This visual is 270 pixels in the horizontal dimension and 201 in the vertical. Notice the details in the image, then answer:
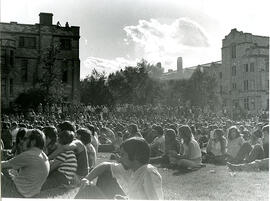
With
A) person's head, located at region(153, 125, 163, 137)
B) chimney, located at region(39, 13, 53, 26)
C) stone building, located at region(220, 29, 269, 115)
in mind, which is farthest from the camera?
person's head, located at region(153, 125, 163, 137)

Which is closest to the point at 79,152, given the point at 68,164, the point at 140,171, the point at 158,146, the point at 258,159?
the point at 68,164

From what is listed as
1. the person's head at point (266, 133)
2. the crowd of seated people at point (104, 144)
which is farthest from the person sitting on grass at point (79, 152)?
the person's head at point (266, 133)

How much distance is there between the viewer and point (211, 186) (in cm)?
652

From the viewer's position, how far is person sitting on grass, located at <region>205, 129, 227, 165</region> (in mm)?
8609

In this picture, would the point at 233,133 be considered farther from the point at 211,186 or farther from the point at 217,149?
the point at 211,186

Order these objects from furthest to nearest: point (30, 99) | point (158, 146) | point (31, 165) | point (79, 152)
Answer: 1. point (158, 146)
2. point (30, 99)
3. point (79, 152)
4. point (31, 165)

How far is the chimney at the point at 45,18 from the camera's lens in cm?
727

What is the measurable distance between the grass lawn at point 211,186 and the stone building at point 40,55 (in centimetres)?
266

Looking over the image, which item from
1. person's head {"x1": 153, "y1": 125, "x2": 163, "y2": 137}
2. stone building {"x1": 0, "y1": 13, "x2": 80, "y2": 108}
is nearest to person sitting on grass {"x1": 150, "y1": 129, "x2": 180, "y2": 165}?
person's head {"x1": 153, "y1": 125, "x2": 163, "y2": 137}

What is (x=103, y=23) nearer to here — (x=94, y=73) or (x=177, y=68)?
(x=94, y=73)

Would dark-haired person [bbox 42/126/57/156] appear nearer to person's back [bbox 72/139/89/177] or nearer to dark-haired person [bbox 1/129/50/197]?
person's back [bbox 72/139/89/177]

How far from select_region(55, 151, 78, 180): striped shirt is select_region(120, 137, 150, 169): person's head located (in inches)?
72.8

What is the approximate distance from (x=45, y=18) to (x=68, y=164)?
330 centimetres

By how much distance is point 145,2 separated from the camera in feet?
23.7
